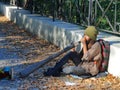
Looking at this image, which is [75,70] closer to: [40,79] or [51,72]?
[51,72]

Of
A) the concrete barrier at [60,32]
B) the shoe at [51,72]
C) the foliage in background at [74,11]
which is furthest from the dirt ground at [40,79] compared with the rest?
the foliage in background at [74,11]

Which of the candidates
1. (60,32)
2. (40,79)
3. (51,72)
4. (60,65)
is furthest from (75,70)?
(60,32)

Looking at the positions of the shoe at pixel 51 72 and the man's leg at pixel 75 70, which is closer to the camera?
the man's leg at pixel 75 70

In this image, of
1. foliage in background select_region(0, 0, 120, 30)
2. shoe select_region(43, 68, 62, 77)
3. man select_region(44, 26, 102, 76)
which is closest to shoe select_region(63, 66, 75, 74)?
man select_region(44, 26, 102, 76)

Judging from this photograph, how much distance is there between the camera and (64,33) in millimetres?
9602

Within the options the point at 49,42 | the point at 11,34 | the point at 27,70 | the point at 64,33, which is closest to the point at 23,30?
the point at 11,34

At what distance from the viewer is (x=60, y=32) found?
32.6ft

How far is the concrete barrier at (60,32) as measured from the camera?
710 cm

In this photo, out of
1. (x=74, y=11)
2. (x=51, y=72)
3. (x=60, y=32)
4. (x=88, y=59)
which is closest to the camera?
(x=88, y=59)

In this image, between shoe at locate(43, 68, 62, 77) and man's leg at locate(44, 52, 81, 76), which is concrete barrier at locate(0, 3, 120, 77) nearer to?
man's leg at locate(44, 52, 81, 76)

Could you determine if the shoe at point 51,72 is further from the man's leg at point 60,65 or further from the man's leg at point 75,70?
the man's leg at point 75,70

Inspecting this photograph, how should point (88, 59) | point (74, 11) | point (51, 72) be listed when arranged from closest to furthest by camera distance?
point (88, 59) < point (51, 72) < point (74, 11)

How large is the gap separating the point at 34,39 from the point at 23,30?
7.71 ft

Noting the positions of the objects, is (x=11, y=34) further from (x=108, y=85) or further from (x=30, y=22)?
(x=108, y=85)
